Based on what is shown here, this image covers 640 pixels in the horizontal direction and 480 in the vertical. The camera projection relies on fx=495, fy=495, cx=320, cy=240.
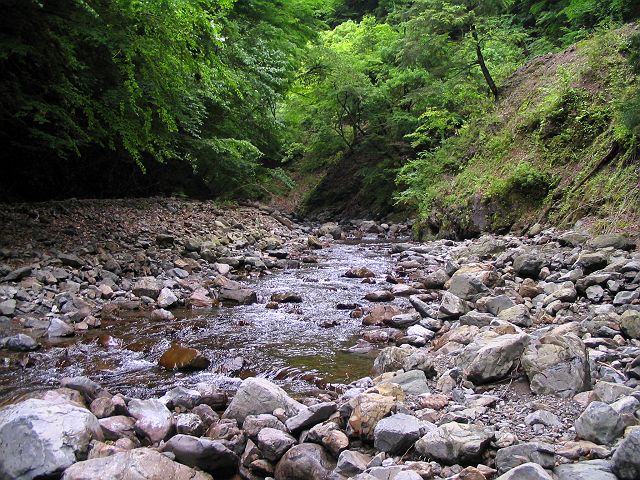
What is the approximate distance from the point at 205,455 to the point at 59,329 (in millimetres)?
3540

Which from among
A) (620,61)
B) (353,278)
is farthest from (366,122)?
(353,278)

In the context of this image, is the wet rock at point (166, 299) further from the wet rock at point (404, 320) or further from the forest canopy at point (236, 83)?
the wet rock at point (404, 320)

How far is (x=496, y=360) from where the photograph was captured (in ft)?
12.3

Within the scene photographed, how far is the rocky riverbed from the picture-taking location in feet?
9.18

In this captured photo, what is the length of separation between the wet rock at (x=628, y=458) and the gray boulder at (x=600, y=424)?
10.0 inches

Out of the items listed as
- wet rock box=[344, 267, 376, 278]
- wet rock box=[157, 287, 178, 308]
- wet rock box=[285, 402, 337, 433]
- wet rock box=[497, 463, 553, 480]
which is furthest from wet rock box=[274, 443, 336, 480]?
wet rock box=[344, 267, 376, 278]

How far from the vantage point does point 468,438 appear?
2803 millimetres

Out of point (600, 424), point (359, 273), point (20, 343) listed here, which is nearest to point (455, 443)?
point (600, 424)

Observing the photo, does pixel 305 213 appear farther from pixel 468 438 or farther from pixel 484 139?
pixel 468 438

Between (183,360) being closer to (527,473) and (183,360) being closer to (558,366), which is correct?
(558,366)

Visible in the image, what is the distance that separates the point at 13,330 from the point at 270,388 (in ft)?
12.1

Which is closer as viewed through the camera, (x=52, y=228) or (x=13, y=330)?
(x=13, y=330)

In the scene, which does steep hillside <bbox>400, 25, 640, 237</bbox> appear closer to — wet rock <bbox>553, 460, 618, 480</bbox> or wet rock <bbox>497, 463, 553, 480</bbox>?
wet rock <bbox>553, 460, 618, 480</bbox>

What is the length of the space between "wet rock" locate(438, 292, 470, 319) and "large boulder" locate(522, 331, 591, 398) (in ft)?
7.56
